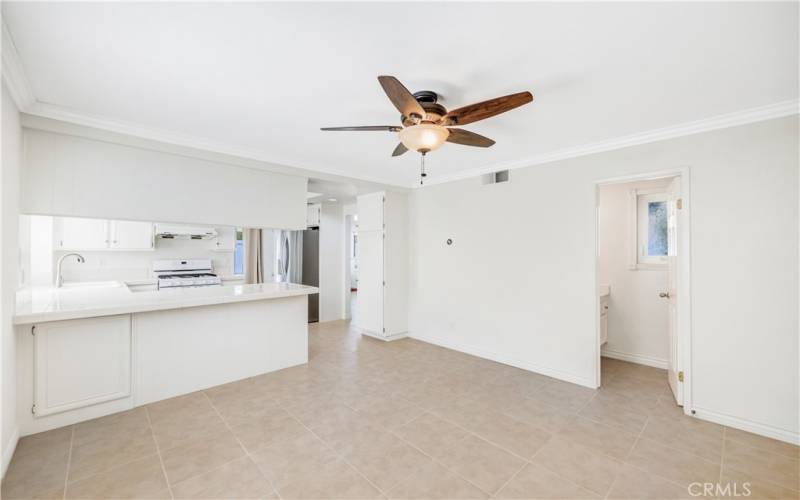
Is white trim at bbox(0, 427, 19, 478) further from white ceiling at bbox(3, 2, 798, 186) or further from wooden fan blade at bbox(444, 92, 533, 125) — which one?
wooden fan blade at bbox(444, 92, 533, 125)

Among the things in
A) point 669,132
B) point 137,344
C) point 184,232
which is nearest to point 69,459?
point 137,344

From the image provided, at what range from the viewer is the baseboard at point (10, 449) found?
207cm

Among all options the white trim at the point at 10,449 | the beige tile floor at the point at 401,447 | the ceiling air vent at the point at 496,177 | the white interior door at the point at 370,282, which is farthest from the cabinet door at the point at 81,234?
the ceiling air vent at the point at 496,177

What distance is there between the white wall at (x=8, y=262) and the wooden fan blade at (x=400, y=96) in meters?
2.41

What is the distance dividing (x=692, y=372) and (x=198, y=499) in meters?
3.83

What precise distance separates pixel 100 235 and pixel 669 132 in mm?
6760

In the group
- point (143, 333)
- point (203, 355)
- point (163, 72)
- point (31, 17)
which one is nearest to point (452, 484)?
point (203, 355)

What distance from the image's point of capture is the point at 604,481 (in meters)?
2.04

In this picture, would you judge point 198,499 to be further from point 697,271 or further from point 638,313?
point 638,313

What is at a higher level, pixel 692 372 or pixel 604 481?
pixel 692 372

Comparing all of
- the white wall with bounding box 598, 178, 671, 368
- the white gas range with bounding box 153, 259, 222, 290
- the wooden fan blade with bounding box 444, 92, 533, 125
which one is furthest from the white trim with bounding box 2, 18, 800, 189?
the white gas range with bounding box 153, 259, 222, 290

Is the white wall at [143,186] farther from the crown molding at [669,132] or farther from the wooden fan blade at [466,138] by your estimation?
the crown molding at [669,132]

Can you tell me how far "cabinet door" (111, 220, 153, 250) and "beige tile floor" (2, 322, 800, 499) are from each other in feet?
9.19

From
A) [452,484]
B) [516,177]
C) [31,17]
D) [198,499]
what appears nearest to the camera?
[31,17]
